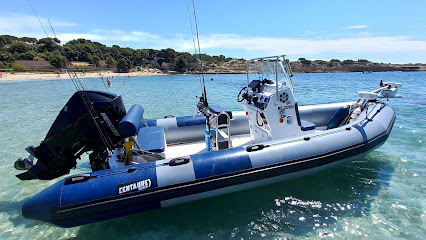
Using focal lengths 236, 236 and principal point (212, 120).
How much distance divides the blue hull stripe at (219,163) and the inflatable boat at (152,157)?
0.05 ft

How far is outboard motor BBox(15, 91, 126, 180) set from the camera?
3559 millimetres

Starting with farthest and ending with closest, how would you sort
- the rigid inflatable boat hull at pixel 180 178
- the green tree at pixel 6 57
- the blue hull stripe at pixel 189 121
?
the green tree at pixel 6 57 → the blue hull stripe at pixel 189 121 → the rigid inflatable boat hull at pixel 180 178

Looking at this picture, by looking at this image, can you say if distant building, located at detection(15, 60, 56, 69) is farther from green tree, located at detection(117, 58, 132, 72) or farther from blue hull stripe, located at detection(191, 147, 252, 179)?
blue hull stripe, located at detection(191, 147, 252, 179)

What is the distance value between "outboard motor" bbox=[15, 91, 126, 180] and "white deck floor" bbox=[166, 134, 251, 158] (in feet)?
5.65

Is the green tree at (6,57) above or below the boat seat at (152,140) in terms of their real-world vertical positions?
above

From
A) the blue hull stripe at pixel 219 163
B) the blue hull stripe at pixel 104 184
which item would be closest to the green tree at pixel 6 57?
the blue hull stripe at pixel 104 184

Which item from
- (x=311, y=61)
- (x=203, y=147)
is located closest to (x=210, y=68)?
(x=311, y=61)

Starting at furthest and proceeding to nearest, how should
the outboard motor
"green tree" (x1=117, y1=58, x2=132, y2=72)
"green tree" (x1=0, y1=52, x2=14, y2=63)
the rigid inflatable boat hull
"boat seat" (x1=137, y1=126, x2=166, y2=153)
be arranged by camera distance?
"green tree" (x1=117, y1=58, x2=132, y2=72)
"green tree" (x1=0, y1=52, x2=14, y2=63)
"boat seat" (x1=137, y1=126, x2=166, y2=153)
the outboard motor
the rigid inflatable boat hull

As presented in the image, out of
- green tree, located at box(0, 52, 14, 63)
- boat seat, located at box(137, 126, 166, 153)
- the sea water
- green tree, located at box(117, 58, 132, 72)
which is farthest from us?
green tree, located at box(117, 58, 132, 72)

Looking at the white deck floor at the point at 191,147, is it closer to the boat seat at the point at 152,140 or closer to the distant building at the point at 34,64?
the boat seat at the point at 152,140

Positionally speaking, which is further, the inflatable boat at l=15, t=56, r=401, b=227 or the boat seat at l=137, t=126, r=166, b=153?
the boat seat at l=137, t=126, r=166, b=153

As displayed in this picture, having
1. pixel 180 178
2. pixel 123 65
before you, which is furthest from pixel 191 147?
pixel 123 65

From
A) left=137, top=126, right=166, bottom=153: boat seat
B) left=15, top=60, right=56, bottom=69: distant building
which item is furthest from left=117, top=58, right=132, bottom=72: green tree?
left=137, top=126, right=166, bottom=153: boat seat

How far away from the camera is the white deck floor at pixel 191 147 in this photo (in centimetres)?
527
